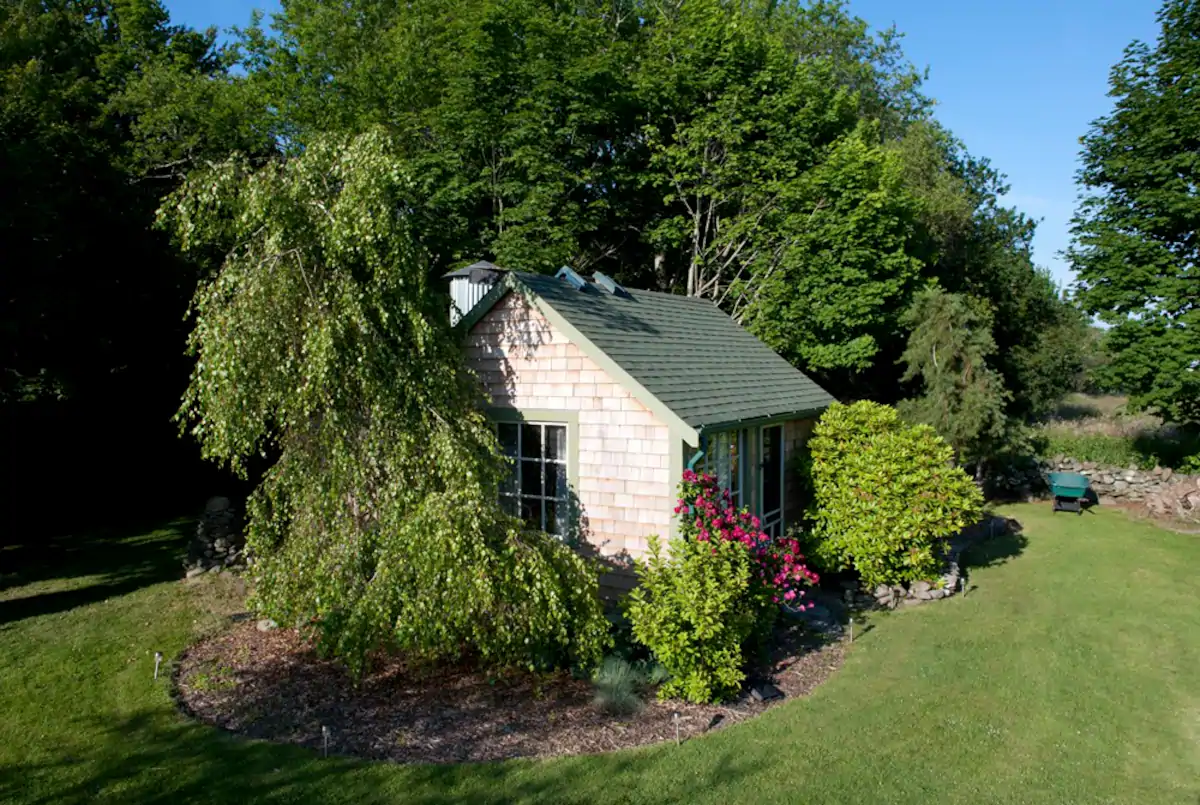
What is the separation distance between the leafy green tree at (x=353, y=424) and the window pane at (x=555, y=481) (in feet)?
4.57

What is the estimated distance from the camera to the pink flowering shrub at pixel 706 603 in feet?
25.4

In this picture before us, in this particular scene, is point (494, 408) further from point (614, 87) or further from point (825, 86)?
point (825, 86)

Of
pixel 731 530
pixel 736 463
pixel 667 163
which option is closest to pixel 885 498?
pixel 736 463

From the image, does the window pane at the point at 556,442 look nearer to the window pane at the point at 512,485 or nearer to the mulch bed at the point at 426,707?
the window pane at the point at 512,485

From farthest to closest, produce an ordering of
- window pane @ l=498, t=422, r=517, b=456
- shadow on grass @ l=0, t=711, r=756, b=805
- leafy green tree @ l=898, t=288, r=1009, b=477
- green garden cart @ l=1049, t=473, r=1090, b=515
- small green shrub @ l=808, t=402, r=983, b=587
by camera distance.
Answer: green garden cart @ l=1049, t=473, r=1090, b=515 → leafy green tree @ l=898, t=288, r=1009, b=477 → small green shrub @ l=808, t=402, r=983, b=587 → window pane @ l=498, t=422, r=517, b=456 → shadow on grass @ l=0, t=711, r=756, b=805

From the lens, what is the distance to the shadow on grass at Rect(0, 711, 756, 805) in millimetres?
6027

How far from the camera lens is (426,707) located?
7891mm

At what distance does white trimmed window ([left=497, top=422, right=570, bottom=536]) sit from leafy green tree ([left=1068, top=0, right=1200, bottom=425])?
676 inches

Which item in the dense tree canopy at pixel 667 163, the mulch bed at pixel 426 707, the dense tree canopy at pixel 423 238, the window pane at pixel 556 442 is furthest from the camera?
the dense tree canopy at pixel 667 163

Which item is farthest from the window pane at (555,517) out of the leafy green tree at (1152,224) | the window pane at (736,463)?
the leafy green tree at (1152,224)

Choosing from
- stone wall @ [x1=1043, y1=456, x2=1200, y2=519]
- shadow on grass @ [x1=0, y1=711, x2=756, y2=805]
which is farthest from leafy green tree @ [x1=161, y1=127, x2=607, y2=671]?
stone wall @ [x1=1043, y1=456, x2=1200, y2=519]

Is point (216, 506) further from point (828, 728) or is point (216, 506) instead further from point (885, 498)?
point (885, 498)

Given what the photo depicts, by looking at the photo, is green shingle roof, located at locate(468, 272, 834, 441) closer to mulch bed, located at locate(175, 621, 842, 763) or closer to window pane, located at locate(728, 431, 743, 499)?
window pane, located at locate(728, 431, 743, 499)

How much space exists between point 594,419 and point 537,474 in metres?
1.39
